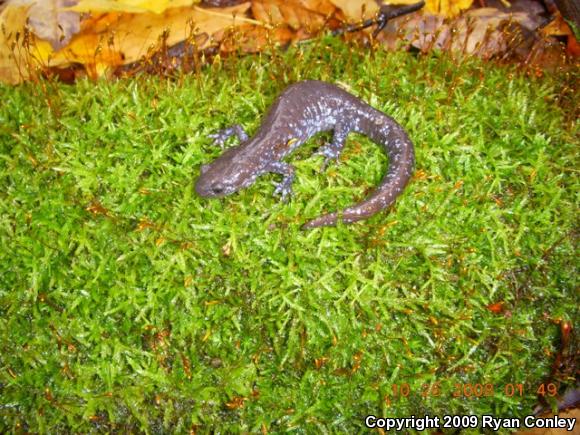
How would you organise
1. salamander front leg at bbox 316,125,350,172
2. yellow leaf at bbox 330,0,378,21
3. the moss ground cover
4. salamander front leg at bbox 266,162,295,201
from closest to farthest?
the moss ground cover → salamander front leg at bbox 266,162,295,201 → salamander front leg at bbox 316,125,350,172 → yellow leaf at bbox 330,0,378,21

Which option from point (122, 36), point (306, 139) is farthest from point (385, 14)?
point (122, 36)

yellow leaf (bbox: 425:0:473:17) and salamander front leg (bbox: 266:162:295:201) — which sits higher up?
yellow leaf (bbox: 425:0:473:17)

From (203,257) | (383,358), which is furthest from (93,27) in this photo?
(383,358)

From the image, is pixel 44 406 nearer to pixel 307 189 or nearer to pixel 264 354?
pixel 264 354

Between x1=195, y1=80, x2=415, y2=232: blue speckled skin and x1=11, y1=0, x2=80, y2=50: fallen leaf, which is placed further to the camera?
x1=11, y1=0, x2=80, y2=50: fallen leaf

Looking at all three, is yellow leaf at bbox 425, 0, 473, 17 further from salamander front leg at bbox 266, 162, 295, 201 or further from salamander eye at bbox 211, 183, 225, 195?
salamander eye at bbox 211, 183, 225, 195

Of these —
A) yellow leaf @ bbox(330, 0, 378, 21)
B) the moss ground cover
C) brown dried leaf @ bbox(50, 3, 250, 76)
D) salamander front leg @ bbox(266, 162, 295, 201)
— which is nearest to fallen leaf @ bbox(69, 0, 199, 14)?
brown dried leaf @ bbox(50, 3, 250, 76)

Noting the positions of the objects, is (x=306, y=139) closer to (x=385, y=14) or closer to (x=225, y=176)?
(x=225, y=176)

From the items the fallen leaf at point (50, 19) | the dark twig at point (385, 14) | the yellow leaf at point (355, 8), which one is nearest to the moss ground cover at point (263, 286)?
the fallen leaf at point (50, 19)
